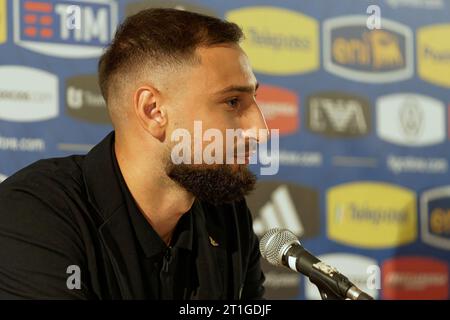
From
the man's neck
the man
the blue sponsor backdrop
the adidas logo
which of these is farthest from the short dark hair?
the adidas logo

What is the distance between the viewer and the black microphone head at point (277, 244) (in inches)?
50.2

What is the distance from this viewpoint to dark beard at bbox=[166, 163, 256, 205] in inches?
61.9

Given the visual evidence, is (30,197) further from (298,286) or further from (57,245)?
(298,286)

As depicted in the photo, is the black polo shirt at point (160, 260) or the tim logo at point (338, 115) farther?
the tim logo at point (338, 115)

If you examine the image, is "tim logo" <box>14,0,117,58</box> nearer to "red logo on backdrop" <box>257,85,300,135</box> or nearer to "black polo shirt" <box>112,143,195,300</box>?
"red logo on backdrop" <box>257,85,300,135</box>

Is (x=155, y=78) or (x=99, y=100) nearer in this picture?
(x=155, y=78)

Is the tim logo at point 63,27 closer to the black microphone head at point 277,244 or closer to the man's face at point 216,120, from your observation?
the man's face at point 216,120

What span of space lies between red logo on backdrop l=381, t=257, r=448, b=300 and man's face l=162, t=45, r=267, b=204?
981 mm

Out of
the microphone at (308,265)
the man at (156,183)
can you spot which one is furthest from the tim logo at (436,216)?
the microphone at (308,265)

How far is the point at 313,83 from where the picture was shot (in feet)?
7.73

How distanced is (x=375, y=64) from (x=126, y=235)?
127 cm
